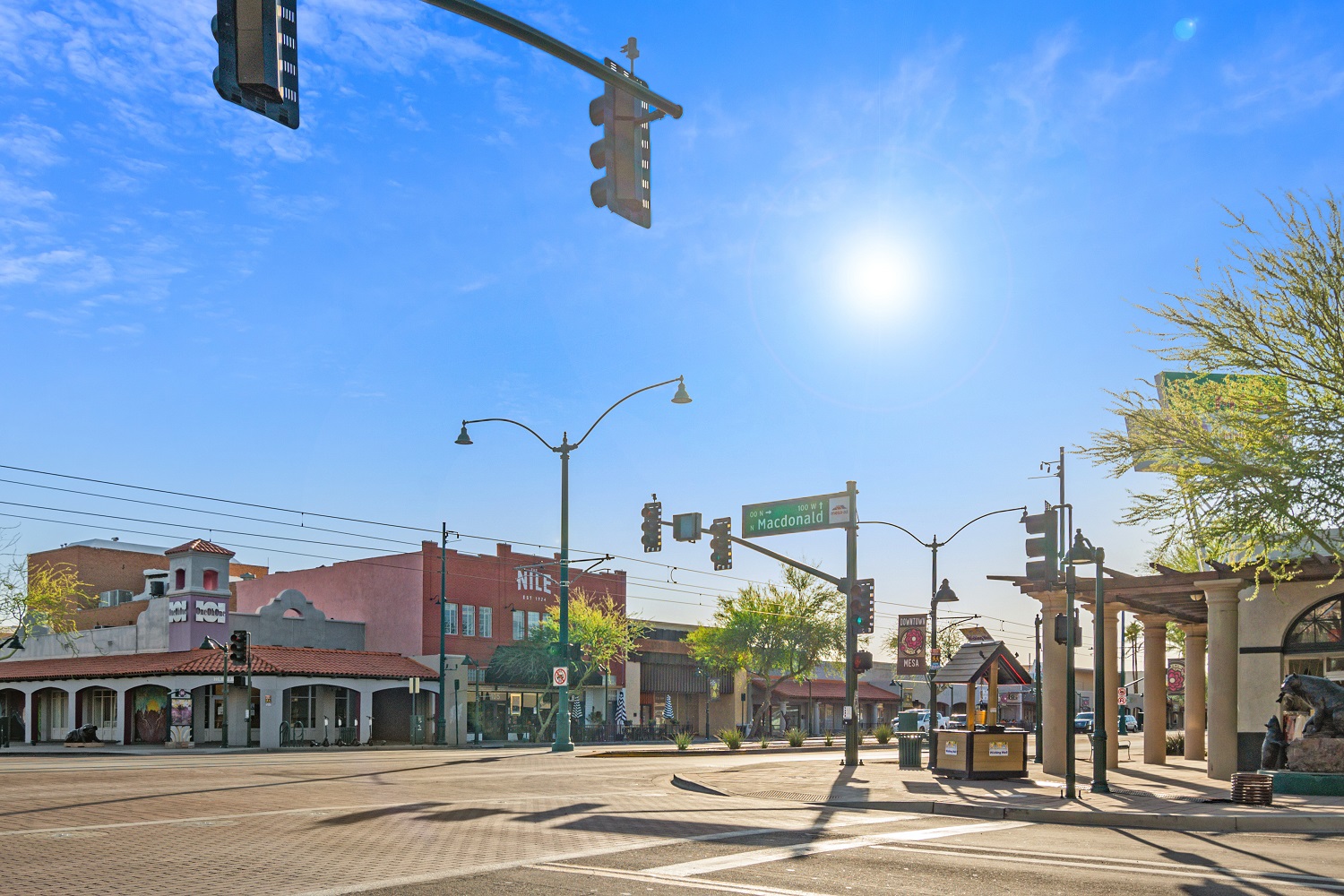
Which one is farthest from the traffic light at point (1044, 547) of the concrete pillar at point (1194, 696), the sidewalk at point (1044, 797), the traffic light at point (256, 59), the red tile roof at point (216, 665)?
the red tile roof at point (216, 665)

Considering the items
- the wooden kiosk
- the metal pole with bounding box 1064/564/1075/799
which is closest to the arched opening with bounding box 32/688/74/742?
the wooden kiosk

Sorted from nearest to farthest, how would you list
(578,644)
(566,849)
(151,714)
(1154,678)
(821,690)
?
(566,849)
(1154,678)
(151,714)
(578,644)
(821,690)

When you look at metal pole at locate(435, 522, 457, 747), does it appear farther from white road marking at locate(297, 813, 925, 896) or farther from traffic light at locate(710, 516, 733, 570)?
white road marking at locate(297, 813, 925, 896)

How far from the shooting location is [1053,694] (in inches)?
1032

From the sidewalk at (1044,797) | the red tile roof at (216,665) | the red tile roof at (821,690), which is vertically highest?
the sidewalk at (1044,797)

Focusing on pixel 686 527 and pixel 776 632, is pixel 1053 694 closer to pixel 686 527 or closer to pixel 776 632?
pixel 686 527

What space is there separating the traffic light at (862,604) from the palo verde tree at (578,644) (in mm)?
26723

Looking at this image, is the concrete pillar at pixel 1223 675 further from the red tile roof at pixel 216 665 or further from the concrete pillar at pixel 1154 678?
the red tile roof at pixel 216 665

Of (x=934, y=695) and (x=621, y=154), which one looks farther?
(x=934, y=695)

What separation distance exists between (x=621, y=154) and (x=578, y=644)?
1832 inches

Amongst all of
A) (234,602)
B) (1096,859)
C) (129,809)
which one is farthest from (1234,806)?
(234,602)

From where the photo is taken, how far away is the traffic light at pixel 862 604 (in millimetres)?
29906

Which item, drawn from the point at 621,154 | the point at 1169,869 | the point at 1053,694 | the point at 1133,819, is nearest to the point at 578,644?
the point at 1053,694

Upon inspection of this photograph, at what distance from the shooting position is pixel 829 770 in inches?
1064
